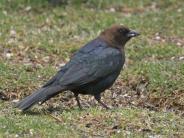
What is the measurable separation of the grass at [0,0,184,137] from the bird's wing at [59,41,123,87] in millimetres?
407

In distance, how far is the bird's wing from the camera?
9.05 metres

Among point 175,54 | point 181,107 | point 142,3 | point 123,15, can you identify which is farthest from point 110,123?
point 142,3

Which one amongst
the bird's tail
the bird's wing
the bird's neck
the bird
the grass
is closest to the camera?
the grass

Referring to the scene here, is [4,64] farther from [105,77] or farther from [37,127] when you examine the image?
[37,127]

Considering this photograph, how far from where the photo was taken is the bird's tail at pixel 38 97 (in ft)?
28.5

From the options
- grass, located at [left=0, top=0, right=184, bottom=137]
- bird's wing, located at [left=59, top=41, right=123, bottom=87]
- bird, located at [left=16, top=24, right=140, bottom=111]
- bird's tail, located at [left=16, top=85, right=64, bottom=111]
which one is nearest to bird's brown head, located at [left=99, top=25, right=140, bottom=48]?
bird, located at [left=16, top=24, right=140, bottom=111]

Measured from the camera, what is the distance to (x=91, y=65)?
927 centimetres

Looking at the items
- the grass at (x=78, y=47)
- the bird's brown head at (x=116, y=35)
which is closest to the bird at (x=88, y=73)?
the bird's brown head at (x=116, y=35)

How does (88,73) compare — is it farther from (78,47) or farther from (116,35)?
(78,47)

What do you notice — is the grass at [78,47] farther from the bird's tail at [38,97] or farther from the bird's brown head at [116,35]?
the bird's brown head at [116,35]

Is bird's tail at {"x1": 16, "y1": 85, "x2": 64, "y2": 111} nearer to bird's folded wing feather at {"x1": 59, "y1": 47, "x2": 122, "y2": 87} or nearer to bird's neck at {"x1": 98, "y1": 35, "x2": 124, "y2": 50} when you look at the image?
bird's folded wing feather at {"x1": 59, "y1": 47, "x2": 122, "y2": 87}

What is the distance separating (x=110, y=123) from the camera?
321 inches

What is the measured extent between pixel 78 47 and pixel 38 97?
387cm

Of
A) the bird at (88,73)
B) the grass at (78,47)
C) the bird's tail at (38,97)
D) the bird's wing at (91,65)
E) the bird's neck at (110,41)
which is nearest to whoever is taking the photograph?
the grass at (78,47)
